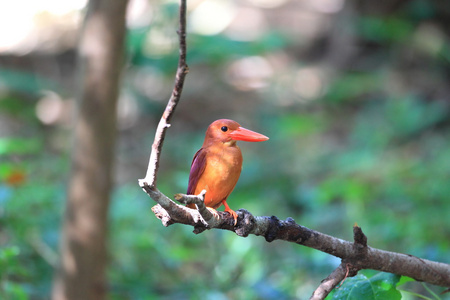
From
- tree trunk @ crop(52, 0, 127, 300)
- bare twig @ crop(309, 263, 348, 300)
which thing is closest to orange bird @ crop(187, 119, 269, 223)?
bare twig @ crop(309, 263, 348, 300)

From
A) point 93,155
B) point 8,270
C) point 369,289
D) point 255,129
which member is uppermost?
point 255,129

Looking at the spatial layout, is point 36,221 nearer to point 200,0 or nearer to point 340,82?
point 340,82

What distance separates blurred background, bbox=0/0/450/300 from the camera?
357 centimetres

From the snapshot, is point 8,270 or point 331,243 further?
point 8,270

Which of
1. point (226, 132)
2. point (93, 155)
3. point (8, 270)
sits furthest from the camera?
point (93, 155)

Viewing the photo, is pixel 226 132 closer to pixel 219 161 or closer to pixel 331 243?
pixel 219 161

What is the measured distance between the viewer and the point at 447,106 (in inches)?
303

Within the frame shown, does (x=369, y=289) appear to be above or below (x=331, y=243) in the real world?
below

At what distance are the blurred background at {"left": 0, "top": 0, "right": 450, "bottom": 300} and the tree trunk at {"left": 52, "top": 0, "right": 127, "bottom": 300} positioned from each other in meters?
0.34

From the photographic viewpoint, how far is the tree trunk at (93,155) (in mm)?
2822

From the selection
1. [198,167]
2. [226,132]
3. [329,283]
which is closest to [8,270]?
[198,167]

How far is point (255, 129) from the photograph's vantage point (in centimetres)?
851

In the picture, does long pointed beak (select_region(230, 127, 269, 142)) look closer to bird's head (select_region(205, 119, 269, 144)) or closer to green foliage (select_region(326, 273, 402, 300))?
bird's head (select_region(205, 119, 269, 144))

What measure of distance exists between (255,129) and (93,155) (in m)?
5.81
